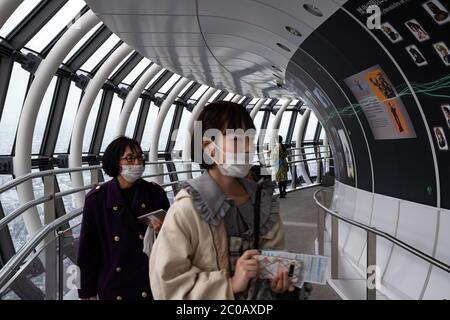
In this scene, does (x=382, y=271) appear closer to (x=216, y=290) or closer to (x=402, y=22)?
(x=402, y=22)

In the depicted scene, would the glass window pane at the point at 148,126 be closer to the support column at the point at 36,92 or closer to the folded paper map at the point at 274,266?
the support column at the point at 36,92

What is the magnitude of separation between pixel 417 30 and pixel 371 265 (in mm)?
2042

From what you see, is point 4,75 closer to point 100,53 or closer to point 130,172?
point 100,53

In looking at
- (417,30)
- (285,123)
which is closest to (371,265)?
(417,30)

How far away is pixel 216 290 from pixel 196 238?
0.64 ft

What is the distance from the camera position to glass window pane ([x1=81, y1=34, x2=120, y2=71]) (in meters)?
12.6

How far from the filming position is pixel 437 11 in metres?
3.32

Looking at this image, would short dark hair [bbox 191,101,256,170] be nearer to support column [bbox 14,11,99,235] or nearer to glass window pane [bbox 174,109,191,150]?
support column [bbox 14,11,99,235]

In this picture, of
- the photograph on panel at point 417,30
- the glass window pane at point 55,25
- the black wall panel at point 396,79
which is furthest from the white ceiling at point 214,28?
the glass window pane at point 55,25

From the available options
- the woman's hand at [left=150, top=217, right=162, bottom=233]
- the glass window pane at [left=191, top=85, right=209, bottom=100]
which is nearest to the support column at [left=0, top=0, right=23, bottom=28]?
the woman's hand at [left=150, top=217, right=162, bottom=233]

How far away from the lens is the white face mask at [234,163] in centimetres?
169

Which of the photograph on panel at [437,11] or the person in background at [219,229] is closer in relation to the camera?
the person in background at [219,229]

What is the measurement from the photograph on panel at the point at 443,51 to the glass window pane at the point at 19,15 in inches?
323
